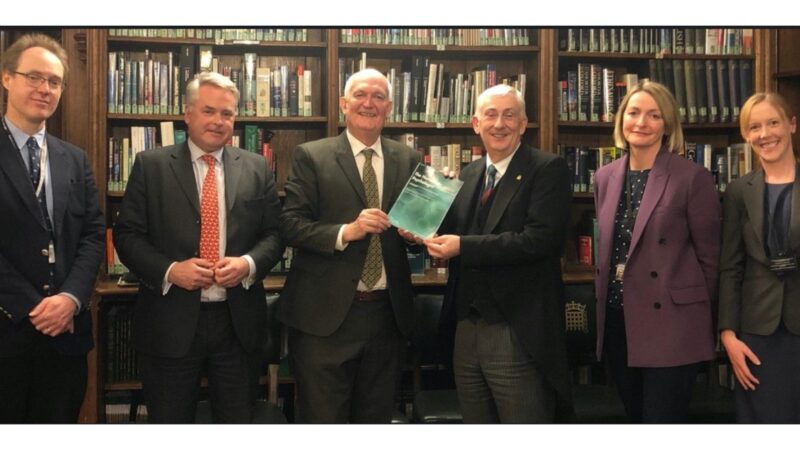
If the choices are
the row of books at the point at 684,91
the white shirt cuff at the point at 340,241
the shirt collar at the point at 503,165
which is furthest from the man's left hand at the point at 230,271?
the row of books at the point at 684,91

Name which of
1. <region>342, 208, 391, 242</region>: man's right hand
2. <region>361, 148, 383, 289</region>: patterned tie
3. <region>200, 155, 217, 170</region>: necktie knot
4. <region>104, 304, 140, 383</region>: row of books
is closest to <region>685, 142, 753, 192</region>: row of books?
<region>361, 148, 383, 289</region>: patterned tie

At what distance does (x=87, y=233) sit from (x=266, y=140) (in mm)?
1474

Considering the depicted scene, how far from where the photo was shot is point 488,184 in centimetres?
291

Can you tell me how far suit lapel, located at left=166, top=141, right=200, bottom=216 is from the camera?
2914 millimetres

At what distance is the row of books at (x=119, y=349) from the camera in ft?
12.8

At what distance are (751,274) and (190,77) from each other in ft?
8.96

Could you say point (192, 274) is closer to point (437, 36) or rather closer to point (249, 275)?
point (249, 275)

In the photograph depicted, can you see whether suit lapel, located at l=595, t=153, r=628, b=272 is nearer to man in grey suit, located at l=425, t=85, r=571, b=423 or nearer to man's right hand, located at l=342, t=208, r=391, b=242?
man in grey suit, located at l=425, t=85, r=571, b=423

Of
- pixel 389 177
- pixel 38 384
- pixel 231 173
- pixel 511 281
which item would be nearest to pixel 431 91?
pixel 389 177

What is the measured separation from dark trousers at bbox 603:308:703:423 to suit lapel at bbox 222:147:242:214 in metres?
1.42

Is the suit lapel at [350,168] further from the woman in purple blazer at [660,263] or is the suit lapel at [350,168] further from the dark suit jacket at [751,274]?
the dark suit jacket at [751,274]

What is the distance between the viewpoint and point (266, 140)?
4.22m

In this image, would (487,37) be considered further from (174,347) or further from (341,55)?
(174,347)

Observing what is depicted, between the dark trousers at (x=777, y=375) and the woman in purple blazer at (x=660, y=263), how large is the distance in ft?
0.57
